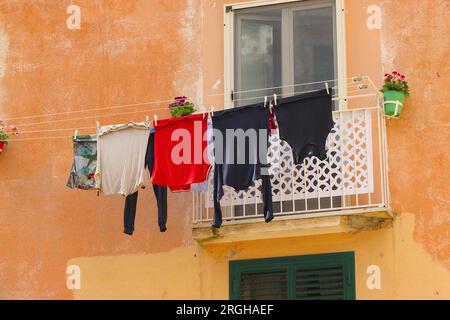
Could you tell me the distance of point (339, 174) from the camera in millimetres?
17766

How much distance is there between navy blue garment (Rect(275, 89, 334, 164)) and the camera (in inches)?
693

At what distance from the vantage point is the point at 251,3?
19.3m

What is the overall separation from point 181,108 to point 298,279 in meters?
2.54

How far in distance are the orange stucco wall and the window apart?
0.13 meters

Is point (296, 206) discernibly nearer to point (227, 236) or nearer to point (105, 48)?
point (227, 236)

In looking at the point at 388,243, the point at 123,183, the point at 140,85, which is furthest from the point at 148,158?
the point at 388,243

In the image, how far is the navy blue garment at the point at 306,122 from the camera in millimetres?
17594

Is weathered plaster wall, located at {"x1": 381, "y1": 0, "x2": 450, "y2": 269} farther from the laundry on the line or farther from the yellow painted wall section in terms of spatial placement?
the laundry on the line

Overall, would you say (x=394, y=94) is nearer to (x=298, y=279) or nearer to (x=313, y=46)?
(x=313, y=46)

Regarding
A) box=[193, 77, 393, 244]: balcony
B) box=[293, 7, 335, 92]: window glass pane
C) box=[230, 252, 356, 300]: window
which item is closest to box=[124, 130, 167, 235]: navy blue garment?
box=[193, 77, 393, 244]: balcony

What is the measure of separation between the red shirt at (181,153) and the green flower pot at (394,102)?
2.12 metres

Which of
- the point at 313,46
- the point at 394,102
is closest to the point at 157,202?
the point at 313,46

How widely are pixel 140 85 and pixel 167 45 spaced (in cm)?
61
